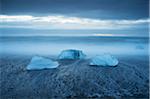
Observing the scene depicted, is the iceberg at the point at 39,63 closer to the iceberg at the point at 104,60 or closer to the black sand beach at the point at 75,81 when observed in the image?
the black sand beach at the point at 75,81

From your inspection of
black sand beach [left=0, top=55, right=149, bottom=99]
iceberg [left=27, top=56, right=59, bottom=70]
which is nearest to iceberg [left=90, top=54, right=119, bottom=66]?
black sand beach [left=0, top=55, right=149, bottom=99]

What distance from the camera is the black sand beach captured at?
251 centimetres

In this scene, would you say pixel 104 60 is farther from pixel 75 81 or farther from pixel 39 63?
pixel 39 63

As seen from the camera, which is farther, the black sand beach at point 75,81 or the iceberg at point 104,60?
the iceberg at point 104,60

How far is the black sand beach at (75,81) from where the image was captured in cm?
251

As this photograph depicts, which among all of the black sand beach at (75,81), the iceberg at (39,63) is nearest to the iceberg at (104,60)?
the black sand beach at (75,81)

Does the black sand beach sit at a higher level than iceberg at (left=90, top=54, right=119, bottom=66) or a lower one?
lower

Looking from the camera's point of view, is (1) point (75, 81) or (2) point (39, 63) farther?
(2) point (39, 63)

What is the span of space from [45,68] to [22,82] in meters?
0.36

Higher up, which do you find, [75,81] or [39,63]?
[39,63]

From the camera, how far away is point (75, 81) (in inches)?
107

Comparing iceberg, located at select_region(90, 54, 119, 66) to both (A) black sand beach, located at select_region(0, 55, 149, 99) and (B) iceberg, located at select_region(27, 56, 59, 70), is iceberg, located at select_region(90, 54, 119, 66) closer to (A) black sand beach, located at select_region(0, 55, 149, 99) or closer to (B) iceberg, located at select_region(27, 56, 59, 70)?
(A) black sand beach, located at select_region(0, 55, 149, 99)

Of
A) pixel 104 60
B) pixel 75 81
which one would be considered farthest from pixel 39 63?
pixel 104 60

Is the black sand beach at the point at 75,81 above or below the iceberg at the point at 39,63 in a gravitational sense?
below
